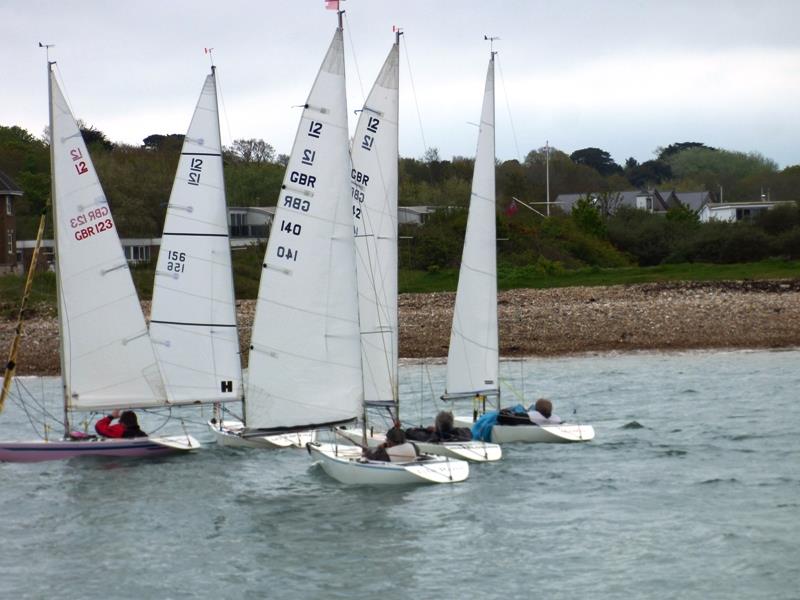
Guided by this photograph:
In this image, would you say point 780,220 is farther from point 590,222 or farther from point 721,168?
point 721,168

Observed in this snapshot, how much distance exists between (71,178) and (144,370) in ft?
12.8

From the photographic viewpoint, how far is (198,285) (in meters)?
28.1

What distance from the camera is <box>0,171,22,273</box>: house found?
69.9 metres

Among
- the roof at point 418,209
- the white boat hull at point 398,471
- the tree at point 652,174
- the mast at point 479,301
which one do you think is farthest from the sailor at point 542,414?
the tree at point 652,174

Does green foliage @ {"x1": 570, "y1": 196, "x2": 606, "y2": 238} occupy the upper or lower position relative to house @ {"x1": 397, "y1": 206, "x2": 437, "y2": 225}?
lower

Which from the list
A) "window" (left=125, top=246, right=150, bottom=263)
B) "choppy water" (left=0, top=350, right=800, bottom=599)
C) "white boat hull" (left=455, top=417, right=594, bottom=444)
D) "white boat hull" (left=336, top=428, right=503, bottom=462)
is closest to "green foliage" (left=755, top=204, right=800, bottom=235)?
"window" (left=125, top=246, right=150, bottom=263)

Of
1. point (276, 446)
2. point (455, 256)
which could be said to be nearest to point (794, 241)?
point (455, 256)

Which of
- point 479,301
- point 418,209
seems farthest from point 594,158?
point 479,301

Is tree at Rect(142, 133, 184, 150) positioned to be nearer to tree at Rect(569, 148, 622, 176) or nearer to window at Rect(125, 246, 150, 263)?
window at Rect(125, 246, 150, 263)

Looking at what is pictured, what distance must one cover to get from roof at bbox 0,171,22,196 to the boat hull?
4599cm

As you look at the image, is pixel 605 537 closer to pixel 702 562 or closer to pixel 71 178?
pixel 702 562

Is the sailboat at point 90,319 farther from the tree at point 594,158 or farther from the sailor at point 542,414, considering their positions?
the tree at point 594,158

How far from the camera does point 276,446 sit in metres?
28.4

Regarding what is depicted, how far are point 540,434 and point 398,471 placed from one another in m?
5.52
